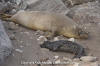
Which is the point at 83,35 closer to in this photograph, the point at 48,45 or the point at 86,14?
the point at 48,45

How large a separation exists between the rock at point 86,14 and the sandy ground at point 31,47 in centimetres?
73

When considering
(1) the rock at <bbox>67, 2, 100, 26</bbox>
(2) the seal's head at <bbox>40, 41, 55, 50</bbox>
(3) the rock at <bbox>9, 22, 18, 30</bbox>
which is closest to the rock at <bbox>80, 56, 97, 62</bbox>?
(2) the seal's head at <bbox>40, 41, 55, 50</bbox>

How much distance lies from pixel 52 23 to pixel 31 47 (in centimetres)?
113

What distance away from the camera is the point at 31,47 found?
4.33 metres

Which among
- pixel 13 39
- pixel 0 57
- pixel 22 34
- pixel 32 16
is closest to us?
pixel 0 57

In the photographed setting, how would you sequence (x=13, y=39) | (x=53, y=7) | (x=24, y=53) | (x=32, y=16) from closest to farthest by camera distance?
(x=24, y=53) → (x=13, y=39) → (x=32, y=16) → (x=53, y=7)

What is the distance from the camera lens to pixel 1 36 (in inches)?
151

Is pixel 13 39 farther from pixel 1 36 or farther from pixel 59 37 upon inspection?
pixel 59 37

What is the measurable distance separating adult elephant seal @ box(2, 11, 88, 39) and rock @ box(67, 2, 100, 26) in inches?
36.7

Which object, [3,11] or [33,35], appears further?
[3,11]

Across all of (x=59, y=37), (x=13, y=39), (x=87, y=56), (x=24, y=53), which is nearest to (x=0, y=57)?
(x=24, y=53)

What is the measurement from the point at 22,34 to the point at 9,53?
1.26 meters

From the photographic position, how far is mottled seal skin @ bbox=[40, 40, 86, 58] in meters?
4.26

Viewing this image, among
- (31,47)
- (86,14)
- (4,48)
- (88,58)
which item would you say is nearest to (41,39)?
(31,47)
